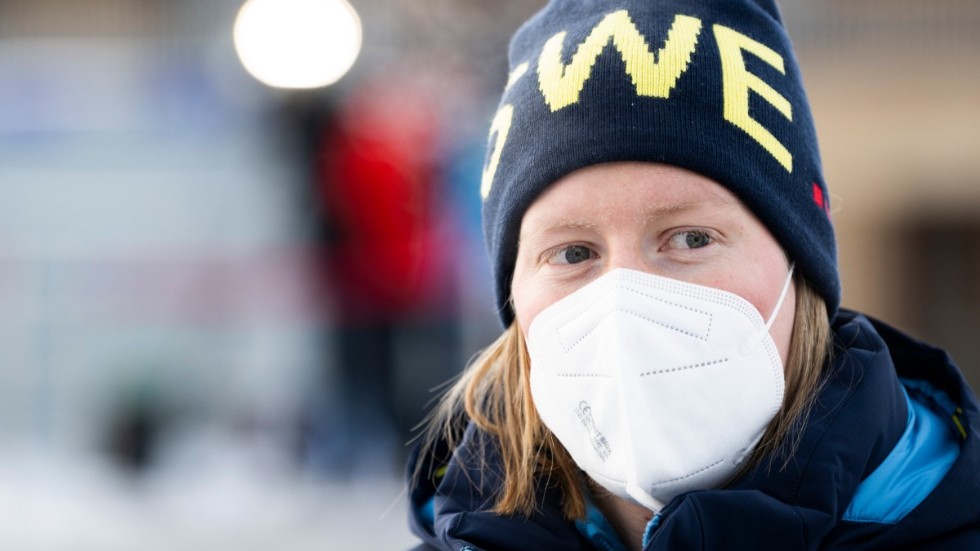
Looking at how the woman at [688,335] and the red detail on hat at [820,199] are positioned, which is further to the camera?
the red detail on hat at [820,199]

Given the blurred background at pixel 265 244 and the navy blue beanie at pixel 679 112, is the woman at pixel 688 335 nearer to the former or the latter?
the navy blue beanie at pixel 679 112

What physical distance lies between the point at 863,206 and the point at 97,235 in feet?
20.5

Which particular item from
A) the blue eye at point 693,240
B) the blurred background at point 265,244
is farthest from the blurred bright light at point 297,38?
the blue eye at point 693,240

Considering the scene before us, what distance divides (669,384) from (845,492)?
1.01 ft

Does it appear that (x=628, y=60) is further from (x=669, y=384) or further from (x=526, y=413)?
(x=526, y=413)

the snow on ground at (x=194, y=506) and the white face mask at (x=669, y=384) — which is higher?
the white face mask at (x=669, y=384)

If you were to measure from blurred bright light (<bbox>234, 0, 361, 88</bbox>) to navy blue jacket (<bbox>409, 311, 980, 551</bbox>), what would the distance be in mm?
4441

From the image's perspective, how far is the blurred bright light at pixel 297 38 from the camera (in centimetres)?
595

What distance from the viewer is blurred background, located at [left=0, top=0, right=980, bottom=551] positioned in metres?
7.55

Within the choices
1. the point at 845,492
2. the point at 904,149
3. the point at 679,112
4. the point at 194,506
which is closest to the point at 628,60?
the point at 679,112

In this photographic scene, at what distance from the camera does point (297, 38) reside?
5.99 meters

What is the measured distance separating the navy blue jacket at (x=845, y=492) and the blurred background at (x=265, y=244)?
5.24 meters

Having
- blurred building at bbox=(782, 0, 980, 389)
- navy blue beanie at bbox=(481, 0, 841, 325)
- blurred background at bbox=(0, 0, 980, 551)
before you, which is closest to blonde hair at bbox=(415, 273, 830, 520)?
navy blue beanie at bbox=(481, 0, 841, 325)

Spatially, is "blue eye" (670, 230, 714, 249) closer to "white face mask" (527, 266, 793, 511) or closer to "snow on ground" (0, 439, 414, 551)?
"white face mask" (527, 266, 793, 511)
